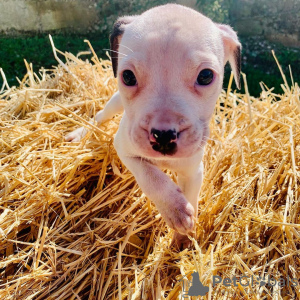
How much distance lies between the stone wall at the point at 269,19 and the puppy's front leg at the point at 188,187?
4.28 metres

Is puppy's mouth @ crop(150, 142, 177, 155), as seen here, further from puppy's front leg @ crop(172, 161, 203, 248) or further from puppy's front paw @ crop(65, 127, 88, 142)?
puppy's front paw @ crop(65, 127, 88, 142)

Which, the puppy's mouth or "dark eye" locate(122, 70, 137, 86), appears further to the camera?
"dark eye" locate(122, 70, 137, 86)

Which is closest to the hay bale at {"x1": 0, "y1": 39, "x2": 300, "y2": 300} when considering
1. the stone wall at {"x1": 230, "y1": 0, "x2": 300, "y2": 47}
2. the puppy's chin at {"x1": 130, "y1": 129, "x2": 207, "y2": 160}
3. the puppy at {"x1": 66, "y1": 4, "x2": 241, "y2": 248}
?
the puppy at {"x1": 66, "y1": 4, "x2": 241, "y2": 248}

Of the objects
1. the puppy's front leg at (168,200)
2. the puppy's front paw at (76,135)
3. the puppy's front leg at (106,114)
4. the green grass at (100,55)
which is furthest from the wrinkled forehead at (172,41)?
the green grass at (100,55)

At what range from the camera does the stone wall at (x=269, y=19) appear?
540cm

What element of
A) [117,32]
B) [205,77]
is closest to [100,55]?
[117,32]

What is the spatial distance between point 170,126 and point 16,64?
4.71 metres

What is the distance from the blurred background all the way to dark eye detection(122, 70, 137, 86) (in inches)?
153

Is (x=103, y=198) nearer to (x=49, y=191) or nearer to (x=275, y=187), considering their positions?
(x=49, y=191)

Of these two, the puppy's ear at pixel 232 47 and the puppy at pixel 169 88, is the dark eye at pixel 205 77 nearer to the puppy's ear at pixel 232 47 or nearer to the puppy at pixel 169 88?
the puppy at pixel 169 88

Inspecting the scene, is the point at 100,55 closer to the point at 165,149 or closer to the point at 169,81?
the point at 169,81

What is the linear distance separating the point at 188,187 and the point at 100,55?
443cm

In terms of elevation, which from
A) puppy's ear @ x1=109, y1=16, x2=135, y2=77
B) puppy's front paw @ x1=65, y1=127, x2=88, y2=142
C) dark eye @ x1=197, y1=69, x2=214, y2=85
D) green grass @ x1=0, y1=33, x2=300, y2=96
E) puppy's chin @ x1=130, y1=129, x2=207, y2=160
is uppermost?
puppy's ear @ x1=109, y1=16, x2=135, y2=77

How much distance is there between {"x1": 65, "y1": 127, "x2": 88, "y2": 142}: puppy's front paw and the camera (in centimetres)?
283
